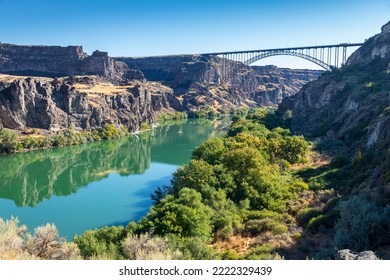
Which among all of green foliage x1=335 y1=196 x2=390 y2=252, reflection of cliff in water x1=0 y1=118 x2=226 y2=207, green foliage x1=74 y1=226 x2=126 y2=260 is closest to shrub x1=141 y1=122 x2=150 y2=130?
reflection of cliff in water x1=0 y1=118 x2=226 y2=207

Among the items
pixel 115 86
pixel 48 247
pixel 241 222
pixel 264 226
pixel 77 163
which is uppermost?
pixel 115 86

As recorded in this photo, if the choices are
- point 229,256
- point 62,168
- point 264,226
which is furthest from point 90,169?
point 229,256

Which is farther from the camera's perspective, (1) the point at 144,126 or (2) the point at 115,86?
(2) the point at 115,86

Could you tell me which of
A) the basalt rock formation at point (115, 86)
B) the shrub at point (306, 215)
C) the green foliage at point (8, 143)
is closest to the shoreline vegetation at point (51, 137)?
the green foliage at point (8, 143)

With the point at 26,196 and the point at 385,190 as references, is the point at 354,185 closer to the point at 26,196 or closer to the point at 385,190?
the point at 385,190

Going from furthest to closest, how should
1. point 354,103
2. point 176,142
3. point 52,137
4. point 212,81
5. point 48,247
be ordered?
point 212,81
point 176,142
point 52,137
point 354,103
point 48,247

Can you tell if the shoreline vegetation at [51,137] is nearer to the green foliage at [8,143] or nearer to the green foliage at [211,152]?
the green foliage at [8,143]

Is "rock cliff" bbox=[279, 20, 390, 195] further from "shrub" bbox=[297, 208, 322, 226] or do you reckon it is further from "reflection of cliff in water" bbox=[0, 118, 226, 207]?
"reflection of cliff in water" bbox=[0, 118, 226, 207]

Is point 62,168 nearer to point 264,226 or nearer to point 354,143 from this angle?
point 354,143
